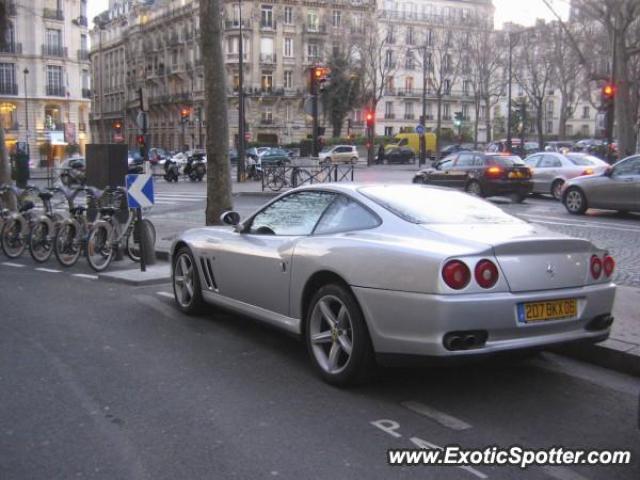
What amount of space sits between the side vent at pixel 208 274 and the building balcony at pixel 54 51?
64.0 metres

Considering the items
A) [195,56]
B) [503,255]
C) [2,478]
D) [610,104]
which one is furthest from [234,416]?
[195,56]

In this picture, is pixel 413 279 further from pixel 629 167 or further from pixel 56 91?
pixel 56 91

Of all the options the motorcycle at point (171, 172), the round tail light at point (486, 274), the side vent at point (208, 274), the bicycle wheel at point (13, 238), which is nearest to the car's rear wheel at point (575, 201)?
the bicycle wheel at point (13, 238)

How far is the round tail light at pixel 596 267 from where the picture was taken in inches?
196

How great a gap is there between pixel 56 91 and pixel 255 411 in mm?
67285

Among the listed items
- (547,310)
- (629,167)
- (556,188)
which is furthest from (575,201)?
(547,310)

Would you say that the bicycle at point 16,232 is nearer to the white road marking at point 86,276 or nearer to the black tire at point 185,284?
the white road marking at point 86,276

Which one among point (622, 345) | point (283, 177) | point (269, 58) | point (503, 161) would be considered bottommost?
point (622, 345)

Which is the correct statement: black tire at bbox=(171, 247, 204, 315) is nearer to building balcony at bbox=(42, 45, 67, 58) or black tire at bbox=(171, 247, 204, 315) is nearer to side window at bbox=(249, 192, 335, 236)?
side window at bbox=(249, 192, 335, 236)

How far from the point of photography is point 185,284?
7.48 metres

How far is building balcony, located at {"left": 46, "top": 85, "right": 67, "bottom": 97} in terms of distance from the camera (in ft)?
214

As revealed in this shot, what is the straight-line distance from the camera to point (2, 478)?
3691 millimetres

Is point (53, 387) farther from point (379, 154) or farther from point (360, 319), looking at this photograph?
point (379, 154)

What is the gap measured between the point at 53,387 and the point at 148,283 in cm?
433
